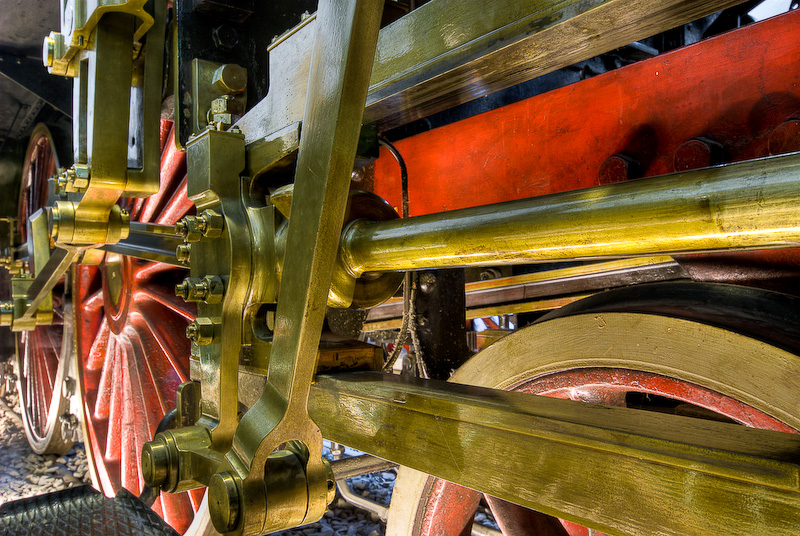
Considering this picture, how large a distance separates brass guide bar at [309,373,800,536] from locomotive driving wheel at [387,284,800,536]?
0.03 metres

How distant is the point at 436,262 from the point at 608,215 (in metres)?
0.24

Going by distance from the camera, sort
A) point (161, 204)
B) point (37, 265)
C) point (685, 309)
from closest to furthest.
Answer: point (685, 309) < point (161, 204) < point (37, 265)

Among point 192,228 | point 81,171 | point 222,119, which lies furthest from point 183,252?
point 81,171

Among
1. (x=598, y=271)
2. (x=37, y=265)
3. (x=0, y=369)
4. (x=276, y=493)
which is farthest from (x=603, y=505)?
(x=0, y=369)

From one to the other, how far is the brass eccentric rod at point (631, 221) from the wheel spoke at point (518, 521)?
72 centimetres

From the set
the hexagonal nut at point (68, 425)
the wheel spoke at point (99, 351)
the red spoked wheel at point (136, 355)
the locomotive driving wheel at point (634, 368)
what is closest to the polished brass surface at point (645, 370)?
the locomotive driving wheel at point (634, 368)

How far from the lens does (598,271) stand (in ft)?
4.25

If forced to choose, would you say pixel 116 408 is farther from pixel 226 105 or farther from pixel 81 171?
pixel 226 105

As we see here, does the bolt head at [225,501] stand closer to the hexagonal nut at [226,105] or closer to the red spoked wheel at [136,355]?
the hexagonal nut at [226,105]

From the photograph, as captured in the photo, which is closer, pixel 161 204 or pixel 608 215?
pixel 608 215

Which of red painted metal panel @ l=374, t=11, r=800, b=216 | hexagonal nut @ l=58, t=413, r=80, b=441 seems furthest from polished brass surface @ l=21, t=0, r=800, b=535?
hexagonal nut @ l=58, t=413, r=80, b=441

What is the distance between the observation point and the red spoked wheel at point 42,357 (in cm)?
334

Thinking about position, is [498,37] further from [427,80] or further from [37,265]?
[37,265]

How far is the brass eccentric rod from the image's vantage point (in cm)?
43
